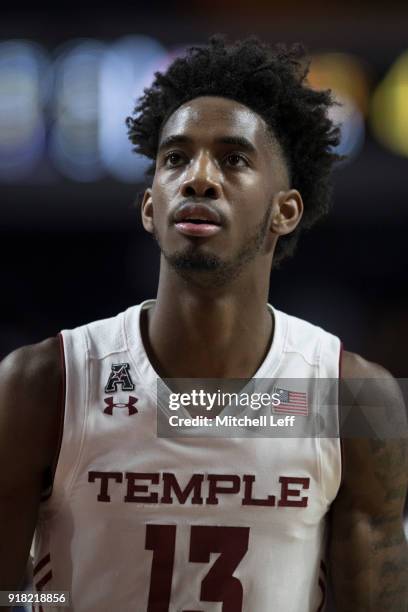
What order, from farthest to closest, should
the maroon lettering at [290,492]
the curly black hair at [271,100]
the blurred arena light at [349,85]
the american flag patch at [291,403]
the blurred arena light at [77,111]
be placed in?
the blurred arena light at [77,111]
the blurred arena light at [349,85]
the curly black hair at [271,100]
the american flag patch at [291,403]
the maroon lettering at [290,492]

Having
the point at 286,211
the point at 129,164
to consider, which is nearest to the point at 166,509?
the point at 286,211

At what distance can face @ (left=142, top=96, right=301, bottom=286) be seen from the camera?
2.97m

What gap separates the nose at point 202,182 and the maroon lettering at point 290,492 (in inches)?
34.3

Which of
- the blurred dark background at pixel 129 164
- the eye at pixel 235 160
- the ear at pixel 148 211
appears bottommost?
the ear at pixel 148 211

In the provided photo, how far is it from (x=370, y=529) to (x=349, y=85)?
6119 mm

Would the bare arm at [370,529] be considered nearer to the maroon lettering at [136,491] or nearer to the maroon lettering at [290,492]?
the maroon lettering at [290,492]

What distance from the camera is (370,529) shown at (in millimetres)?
3164

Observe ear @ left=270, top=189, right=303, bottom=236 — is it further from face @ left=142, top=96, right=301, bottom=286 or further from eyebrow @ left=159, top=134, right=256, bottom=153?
eyebrow @ left=159, top=134, right=256, bottom=153


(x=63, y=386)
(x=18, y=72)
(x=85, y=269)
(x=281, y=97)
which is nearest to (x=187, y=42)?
(x=18, y=72)

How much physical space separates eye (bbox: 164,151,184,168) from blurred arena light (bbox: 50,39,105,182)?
556cm

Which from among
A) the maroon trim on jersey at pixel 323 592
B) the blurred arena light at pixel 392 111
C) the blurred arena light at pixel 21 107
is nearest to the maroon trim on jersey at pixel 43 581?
the maroon trim on jersey at pixel 323 592

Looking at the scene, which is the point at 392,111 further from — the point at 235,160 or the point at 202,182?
the point at 202,182

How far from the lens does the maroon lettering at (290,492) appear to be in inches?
119

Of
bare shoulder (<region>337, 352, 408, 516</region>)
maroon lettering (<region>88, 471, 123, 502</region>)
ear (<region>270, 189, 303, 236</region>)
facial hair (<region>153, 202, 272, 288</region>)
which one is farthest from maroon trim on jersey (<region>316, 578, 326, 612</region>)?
ear (<region>270, 189, 303, 236</region>)
